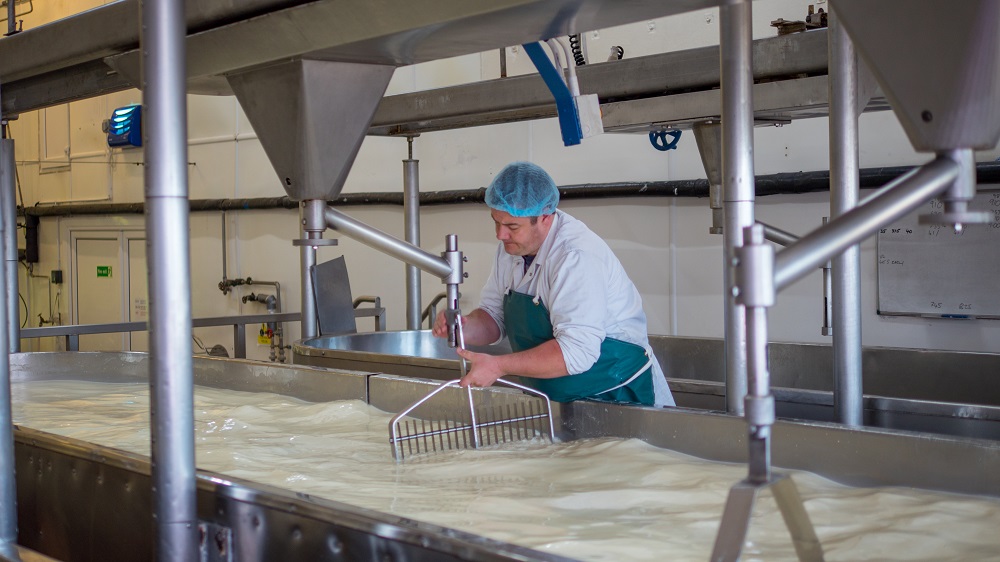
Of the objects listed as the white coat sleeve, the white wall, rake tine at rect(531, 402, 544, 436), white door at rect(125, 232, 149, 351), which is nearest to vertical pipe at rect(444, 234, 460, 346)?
rake tine at rect(531, 402, 544, 436)

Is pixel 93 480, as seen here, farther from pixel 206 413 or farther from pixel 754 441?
pixel 754 441

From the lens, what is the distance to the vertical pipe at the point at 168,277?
1.21 meters

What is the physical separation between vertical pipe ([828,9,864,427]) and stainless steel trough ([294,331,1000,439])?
133 millimetres

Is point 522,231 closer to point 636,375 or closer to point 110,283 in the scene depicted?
point 636,375

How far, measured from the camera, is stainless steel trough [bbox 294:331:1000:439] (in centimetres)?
212

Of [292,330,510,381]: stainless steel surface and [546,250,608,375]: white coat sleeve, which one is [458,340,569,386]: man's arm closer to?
[546,250,608,375]: white coat sleeve

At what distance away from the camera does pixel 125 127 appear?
6.66 m

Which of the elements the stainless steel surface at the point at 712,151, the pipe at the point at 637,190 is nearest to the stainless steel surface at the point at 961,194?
the stainless steel surface at the point at 712,151

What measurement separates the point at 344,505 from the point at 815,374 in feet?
7.64

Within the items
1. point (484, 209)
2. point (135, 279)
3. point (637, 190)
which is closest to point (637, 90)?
point (637, 190)

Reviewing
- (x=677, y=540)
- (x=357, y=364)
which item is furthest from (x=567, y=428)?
(x=357, y=364)

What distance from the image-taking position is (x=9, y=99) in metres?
2.27

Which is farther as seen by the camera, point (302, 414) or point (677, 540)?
point (302, 414)

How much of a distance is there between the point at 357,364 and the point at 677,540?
2.17 metres
